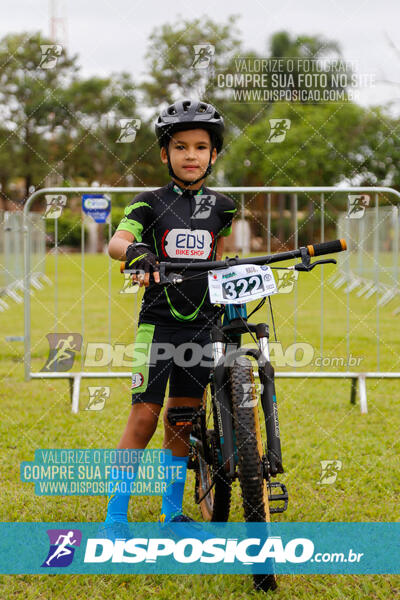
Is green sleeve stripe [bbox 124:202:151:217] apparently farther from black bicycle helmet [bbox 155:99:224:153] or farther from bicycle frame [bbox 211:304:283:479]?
bicycle frame [bbox 211:304:283:479]

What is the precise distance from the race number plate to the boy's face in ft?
2.09

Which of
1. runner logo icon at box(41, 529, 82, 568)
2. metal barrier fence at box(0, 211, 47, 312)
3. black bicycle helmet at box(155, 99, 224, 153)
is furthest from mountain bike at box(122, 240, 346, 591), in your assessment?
metal barrier fence at box(0, 211, 47, 312)

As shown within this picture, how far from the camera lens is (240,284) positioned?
114 inches

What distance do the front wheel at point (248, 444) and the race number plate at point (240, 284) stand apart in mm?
293

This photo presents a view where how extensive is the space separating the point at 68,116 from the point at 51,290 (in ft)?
79.0

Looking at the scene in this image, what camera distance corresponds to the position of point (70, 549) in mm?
3352

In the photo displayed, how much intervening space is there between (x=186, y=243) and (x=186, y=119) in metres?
0.59

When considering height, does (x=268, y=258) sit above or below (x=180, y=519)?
above

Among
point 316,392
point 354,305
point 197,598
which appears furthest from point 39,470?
point 354,305

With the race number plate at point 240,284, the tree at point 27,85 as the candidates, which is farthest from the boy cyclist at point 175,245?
the tree at point 27,85


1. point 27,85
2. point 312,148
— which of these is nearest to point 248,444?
point 312,148

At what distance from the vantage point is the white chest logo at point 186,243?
132 inches

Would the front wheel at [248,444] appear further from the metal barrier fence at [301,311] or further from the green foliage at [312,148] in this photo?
the green foliage at [312,148]

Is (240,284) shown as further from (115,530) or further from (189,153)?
(115,530)
